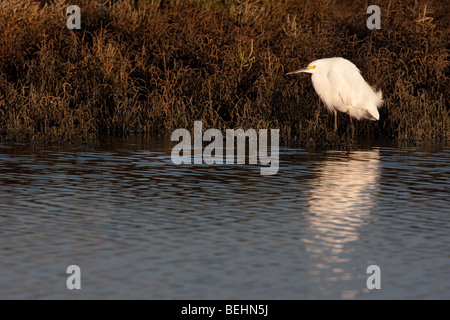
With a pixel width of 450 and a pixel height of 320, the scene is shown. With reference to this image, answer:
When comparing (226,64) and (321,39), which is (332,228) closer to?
(226,64)

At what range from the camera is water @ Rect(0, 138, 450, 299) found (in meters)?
6.57

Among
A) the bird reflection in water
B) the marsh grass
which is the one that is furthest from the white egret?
the bird reflection in water

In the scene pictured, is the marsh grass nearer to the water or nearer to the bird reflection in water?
the bird reflection in water

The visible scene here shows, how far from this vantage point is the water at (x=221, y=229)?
6.57 m

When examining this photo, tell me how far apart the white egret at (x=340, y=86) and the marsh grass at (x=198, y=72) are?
1.11 ft

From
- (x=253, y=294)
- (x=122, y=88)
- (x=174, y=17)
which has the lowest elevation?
(x=253, y=294)

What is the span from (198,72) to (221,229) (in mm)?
11899

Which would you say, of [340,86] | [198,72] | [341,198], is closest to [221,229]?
[341,198]

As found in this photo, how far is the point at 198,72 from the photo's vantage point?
20.1 metres

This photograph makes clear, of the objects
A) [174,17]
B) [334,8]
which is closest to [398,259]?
[174,17]

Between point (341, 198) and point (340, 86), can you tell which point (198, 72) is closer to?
point (340, 86)

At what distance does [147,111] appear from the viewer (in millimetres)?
18906

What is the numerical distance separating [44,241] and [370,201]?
3.67 m

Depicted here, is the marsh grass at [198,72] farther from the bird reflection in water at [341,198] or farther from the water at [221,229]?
the water at [221,229]
